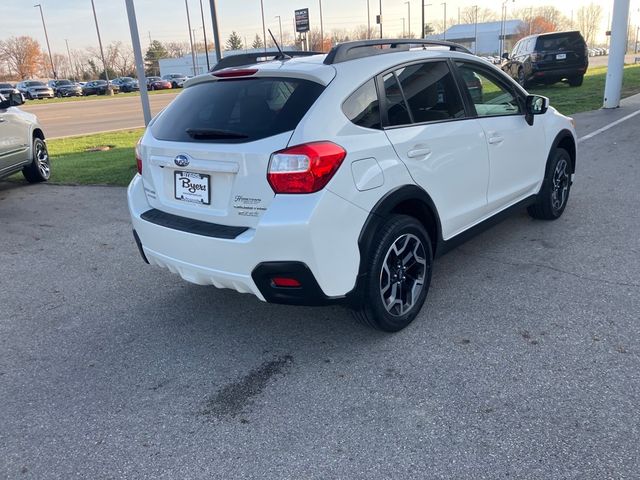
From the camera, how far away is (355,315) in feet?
11.2

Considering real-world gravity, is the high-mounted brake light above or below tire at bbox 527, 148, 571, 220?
above

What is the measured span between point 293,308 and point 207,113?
4.94 ft

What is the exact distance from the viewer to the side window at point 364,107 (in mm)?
3181

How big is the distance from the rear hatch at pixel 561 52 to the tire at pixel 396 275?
56.6ft

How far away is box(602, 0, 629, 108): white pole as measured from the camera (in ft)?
42.0

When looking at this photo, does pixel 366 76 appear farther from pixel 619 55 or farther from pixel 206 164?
pixel 619 55

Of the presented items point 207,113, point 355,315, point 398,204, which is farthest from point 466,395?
point 207,113

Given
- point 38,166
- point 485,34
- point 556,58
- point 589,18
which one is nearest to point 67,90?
point 556,58

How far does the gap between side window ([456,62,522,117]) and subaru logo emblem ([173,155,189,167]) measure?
2.17m

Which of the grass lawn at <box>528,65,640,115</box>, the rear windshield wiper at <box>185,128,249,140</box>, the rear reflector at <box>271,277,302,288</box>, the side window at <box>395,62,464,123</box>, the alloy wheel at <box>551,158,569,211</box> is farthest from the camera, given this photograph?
the grass lawn at <box>528,65,640,115</box>

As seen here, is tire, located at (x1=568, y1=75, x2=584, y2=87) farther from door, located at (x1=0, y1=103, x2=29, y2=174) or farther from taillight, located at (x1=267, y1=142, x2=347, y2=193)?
taillight, located at (x1=267, y1=142, x2=347, y2=193)

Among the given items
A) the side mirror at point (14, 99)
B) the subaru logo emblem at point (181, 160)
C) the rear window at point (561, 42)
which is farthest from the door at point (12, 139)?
the rear window at point (561, 42)

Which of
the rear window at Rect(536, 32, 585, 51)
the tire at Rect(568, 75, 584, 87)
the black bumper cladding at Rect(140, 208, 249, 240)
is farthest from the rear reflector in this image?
the tire at Rect(568, 75, 584, 87)

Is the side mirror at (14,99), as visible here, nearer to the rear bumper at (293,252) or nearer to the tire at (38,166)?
the tire at (38,166)
